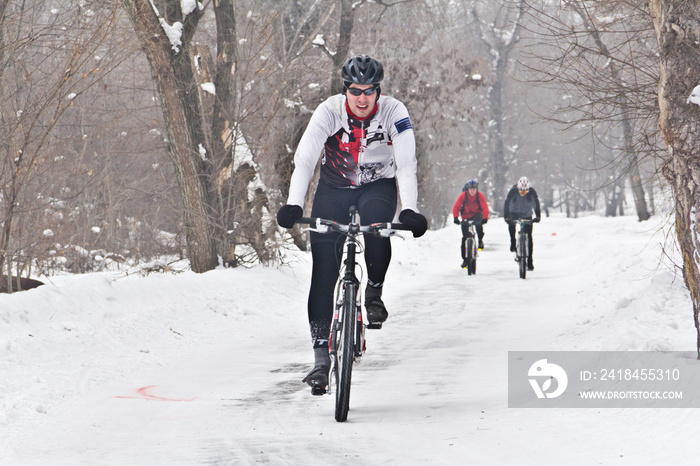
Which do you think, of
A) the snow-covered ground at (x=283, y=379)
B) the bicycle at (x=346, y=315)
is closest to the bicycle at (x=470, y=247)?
the snow-covered ground at (x=283, y=379)

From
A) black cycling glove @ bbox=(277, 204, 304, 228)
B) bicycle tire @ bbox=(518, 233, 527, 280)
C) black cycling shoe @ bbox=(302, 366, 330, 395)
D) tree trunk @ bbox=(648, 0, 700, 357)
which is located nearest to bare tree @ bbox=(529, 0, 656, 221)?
tree trunk @ bbox=(648, 0, 700, 357)

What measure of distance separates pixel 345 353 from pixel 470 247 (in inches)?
452

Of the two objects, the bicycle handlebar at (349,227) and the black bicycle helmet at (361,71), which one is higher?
the black bicycle helmet at (361,71)

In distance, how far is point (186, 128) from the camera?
1149 cm

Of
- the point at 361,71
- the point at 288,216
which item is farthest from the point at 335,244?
the point at 361,71

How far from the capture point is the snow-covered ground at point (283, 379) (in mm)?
4012

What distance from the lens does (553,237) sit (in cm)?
3347

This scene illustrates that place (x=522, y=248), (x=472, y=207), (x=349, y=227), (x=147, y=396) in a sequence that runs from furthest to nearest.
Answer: (x=472, y=207)
(x=522, y=248)
(x=147, y=396)
(x=349, y=227)

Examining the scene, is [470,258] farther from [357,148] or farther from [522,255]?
[357,148]

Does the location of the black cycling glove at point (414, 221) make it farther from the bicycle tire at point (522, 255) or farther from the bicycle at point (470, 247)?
the bicycle at point (470, 247)

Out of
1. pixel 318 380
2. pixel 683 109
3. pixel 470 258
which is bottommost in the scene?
pixel 318 380

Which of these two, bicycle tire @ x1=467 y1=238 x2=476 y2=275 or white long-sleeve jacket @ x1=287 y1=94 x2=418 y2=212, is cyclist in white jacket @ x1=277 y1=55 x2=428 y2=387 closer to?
white long-sleeve jacket @ x1=287 y1=94 x2=418 y2=212

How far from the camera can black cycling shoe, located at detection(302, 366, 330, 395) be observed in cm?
478

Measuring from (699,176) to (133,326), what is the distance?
564cm
